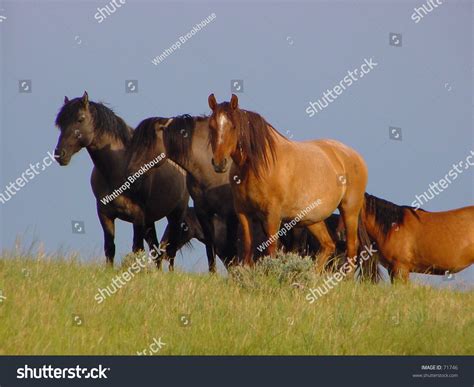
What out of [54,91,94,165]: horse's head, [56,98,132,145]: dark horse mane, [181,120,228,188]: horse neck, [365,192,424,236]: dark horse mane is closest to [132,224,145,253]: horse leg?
[181,120,228,188]: horse neck

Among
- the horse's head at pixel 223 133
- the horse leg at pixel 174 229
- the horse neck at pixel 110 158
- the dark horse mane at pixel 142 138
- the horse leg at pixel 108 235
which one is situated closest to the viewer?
the horse's head at pixel 223 133

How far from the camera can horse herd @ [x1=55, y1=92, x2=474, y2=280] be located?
12.6 metres

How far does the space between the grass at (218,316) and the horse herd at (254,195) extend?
53.8 inches

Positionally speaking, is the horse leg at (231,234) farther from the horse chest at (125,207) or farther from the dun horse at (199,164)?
the horse chest at (125,207)

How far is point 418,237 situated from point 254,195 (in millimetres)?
4592

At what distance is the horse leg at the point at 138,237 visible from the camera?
49.7 ft

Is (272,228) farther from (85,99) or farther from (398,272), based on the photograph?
(85,99)

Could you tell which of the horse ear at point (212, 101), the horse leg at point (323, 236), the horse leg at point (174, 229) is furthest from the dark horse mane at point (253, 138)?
the horse leg at point (174, 229)

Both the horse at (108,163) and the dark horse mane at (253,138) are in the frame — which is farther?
the horse at (108,163)

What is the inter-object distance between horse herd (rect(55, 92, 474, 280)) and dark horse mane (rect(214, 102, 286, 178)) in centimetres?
2

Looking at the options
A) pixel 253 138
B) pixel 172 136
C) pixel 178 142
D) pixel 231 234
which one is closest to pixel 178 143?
pixel 178 142

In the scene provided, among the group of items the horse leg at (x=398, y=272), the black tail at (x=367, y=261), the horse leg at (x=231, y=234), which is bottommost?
the horse leg at (x=398, y=272)

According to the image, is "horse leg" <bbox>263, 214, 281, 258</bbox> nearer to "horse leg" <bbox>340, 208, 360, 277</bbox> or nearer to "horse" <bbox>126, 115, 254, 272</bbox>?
"horse" <bbox>126, 115, 254, 272</bbox>
